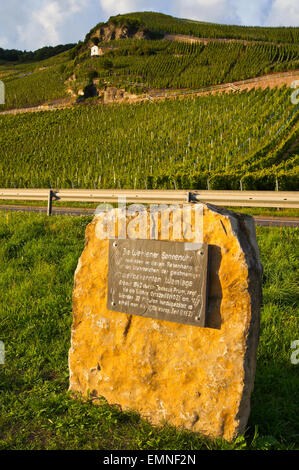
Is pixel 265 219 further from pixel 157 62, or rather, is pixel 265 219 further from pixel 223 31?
pixel 223 31

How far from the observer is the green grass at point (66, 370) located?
336 centimetres

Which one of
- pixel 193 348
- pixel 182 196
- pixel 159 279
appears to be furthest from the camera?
pixel 182 196

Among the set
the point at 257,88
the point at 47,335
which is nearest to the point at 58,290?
the point at 47,335

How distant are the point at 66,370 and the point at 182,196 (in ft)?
22.6

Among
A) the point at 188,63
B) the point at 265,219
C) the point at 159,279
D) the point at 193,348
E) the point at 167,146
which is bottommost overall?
the point at 193,348

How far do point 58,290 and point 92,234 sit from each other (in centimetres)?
242

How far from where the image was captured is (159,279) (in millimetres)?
3625

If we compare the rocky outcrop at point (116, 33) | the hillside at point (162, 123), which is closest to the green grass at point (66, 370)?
the hillside at point (162, 123)

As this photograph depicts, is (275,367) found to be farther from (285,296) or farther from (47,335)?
(47,335)

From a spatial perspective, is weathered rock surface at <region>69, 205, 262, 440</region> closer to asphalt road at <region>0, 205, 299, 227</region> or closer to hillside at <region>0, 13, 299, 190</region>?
asphalt road at <region>0, 205, 299, 227</region>

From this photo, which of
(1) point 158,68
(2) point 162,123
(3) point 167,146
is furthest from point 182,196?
(1) point 158,68

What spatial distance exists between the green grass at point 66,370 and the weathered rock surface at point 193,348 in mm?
169

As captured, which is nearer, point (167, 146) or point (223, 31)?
point (167, 146)

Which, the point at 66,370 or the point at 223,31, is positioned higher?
the point at 223,31
